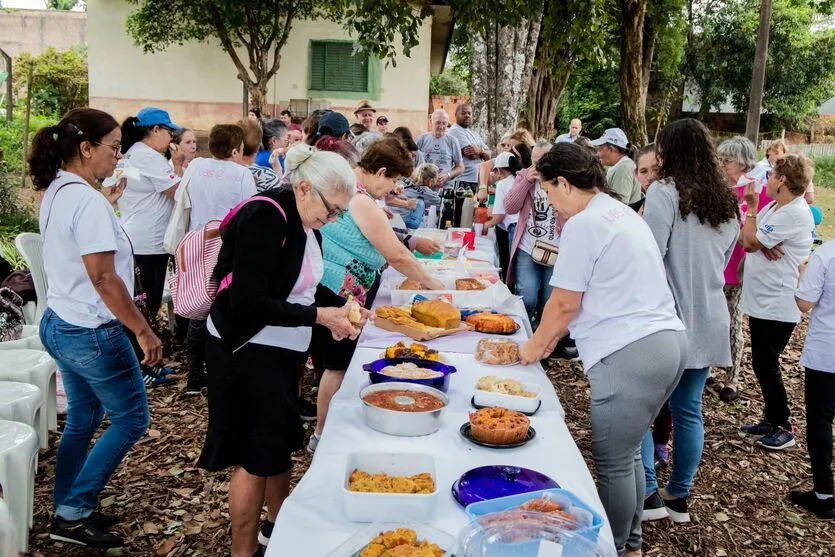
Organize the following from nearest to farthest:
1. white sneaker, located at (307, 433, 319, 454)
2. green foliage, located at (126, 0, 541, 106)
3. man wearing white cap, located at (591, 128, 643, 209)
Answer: white sneaker, located at (307, 433, 319, 454)
man wearing white cap, located at (591, 128, 643, 209)
green foliage, located at (126, 0, 541, 106)

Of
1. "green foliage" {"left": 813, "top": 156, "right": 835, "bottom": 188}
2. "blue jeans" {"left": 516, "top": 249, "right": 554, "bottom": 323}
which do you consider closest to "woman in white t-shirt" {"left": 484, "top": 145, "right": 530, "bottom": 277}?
"blue jeans" {"left": 516, "top": 249, "right": 554, "bottom": 323}

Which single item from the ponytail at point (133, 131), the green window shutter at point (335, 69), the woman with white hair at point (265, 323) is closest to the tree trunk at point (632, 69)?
the green window shutter at point (335, 69)

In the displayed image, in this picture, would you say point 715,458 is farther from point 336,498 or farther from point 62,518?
point 62,518

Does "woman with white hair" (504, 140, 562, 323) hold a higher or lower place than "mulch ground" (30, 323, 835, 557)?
higher

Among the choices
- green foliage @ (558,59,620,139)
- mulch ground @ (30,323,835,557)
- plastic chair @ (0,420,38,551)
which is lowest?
mulch ground @ (30,323,835,557)

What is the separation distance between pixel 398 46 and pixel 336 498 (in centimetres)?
1407

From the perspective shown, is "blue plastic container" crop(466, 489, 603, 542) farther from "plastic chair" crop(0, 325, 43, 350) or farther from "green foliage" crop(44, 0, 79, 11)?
"green foliage" crop(44, 0, 79, 11)

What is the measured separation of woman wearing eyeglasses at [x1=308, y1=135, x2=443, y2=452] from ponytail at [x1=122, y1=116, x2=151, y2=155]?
189 centimetres

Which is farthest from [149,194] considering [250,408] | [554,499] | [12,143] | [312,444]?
[12,143]

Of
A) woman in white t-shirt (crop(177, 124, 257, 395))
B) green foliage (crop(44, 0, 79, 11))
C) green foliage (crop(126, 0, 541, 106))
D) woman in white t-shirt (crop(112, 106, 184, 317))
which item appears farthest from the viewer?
green foliage (crop(44, 0, 79, 11))

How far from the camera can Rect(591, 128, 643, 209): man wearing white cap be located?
218 inches

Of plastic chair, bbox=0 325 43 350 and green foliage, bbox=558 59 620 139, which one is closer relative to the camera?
plastic chair, bbox=0 325 43 350

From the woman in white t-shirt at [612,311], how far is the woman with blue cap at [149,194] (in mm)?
3178

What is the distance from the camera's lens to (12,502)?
105 inches
